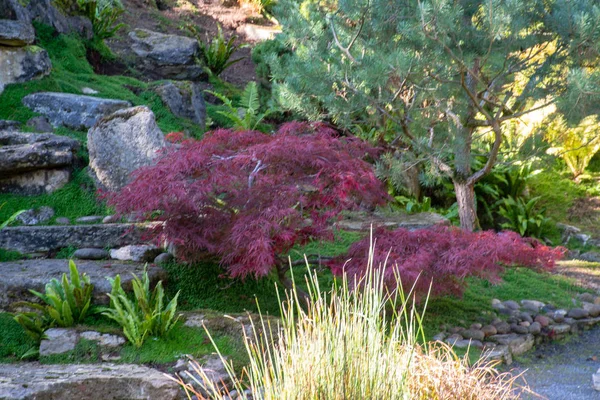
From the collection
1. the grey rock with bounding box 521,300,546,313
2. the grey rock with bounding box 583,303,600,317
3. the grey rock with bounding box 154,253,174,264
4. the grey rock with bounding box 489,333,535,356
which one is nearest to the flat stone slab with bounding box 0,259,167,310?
the grey rock with bounding box 154,253,174,264

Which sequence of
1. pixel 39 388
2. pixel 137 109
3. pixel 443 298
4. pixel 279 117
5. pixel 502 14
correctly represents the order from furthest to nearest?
1. pixel 279 117
2. pixel 137 109
3. pixel 443 298
4. pixel 502 14
5. pixel 39 388

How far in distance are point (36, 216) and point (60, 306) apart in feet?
6.63

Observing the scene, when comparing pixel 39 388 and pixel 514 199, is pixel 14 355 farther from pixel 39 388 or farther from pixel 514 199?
pixel 514 199

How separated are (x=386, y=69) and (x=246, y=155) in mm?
1514

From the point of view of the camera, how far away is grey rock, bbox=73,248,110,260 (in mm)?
5441

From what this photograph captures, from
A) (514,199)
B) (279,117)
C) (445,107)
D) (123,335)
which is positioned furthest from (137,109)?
(514,199)

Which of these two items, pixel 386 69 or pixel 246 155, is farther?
pixel 386 69

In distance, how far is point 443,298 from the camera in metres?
5.81

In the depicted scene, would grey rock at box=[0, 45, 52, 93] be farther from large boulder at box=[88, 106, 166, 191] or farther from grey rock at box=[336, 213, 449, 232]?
grey rock at box=[336, 213, 449, 232]

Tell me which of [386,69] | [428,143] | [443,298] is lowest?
[443,298]

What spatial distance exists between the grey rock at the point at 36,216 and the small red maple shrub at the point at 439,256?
3072mm

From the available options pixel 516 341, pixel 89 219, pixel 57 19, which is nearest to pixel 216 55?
pixel 57 19

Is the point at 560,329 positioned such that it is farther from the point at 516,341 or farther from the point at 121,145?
the point at 121,145

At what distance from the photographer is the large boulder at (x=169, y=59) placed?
410 inches
